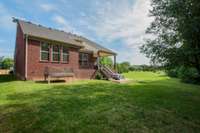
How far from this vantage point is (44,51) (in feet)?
45.7

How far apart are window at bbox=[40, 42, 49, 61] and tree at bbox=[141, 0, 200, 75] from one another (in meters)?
8.78

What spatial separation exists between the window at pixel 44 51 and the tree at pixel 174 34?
8778 mm

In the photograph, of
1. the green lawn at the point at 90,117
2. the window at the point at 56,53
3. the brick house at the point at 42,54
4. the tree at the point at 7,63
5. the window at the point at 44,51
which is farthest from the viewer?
the tree at the point at 7,63

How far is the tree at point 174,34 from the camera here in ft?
20.7

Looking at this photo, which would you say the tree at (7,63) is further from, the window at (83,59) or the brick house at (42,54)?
the window at (83,59)

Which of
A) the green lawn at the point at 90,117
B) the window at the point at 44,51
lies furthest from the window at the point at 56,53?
the green lawn at the point at 90,117

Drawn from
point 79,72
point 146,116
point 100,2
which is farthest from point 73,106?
point 79,72

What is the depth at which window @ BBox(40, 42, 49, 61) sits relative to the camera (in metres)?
13.7

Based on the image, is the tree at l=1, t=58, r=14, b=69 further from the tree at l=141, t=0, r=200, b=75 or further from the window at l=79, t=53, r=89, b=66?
the tree at l=141, t=0, r=200, b=75

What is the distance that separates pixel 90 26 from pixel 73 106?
53.6 ft

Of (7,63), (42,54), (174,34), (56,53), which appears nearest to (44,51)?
(42,54)

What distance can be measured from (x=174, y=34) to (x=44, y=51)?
10.4 metres

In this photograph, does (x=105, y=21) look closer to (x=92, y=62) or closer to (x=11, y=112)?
(x=92, y=62)

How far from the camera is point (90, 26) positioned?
67.7 feet
